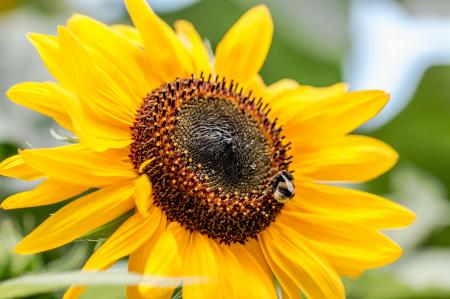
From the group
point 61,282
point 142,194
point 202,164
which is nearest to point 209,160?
point 202,164

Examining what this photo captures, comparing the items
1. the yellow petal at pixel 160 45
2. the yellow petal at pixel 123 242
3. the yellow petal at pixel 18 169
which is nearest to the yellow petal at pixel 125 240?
the yellow petal at pixel 123 242

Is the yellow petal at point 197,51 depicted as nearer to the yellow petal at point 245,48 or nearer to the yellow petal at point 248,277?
the yellow petal at point 245,48

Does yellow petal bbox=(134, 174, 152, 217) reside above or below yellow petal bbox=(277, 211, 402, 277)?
above

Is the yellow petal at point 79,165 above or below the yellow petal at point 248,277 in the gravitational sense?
above


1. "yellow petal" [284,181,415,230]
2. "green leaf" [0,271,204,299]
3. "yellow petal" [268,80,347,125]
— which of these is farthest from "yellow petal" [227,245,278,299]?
"green leaf" [0,271,204,299]

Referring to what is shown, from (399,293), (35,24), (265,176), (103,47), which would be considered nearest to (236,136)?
(265,176)

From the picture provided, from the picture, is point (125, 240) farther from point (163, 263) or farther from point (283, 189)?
point (283, 189)

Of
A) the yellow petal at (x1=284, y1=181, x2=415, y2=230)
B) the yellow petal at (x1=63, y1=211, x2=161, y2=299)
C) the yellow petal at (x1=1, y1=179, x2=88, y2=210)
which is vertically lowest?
the yellow petal at (x1=284, y1=181, x2=415, y2=230)

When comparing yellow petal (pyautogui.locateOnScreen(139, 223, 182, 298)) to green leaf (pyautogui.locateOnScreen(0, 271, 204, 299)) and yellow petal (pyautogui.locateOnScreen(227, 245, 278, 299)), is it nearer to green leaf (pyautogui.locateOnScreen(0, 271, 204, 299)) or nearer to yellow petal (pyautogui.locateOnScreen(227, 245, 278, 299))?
yellow petal (pyautogui.locateOnScreen(227, 245, 278, 299))
